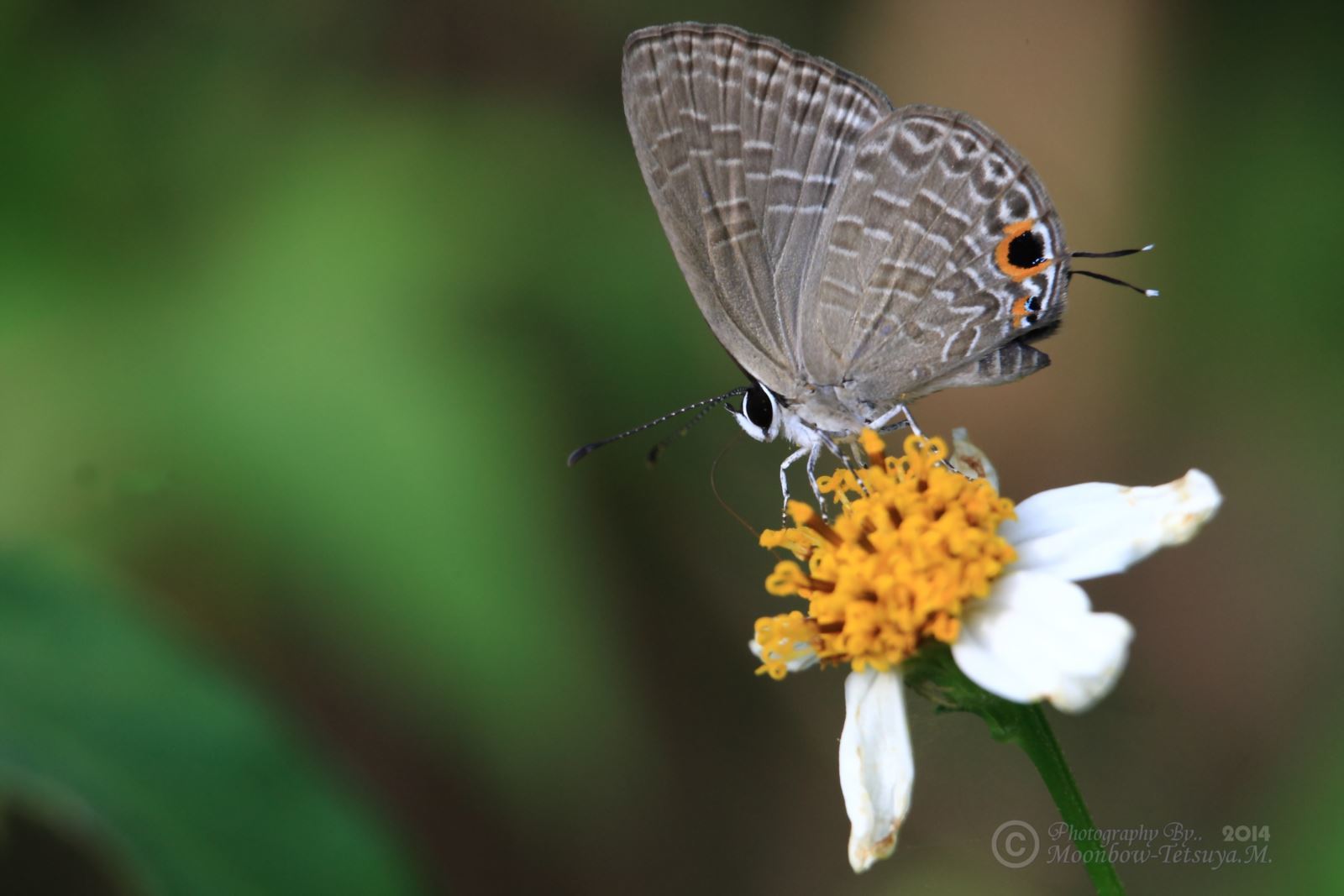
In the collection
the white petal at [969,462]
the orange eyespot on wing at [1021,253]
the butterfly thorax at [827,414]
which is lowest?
the white petal at [969,462]

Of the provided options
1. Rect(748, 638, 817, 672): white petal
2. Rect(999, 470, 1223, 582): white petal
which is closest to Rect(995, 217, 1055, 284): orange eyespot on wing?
Rect(999, 470, 1223, 582): white petal

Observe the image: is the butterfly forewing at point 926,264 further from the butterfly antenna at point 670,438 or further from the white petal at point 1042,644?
the white petal at point 1042,644

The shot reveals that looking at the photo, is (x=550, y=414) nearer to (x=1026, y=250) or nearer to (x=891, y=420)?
(x=891, y=420)

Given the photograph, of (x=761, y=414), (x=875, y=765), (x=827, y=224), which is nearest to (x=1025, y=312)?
(x=827, y=224)
